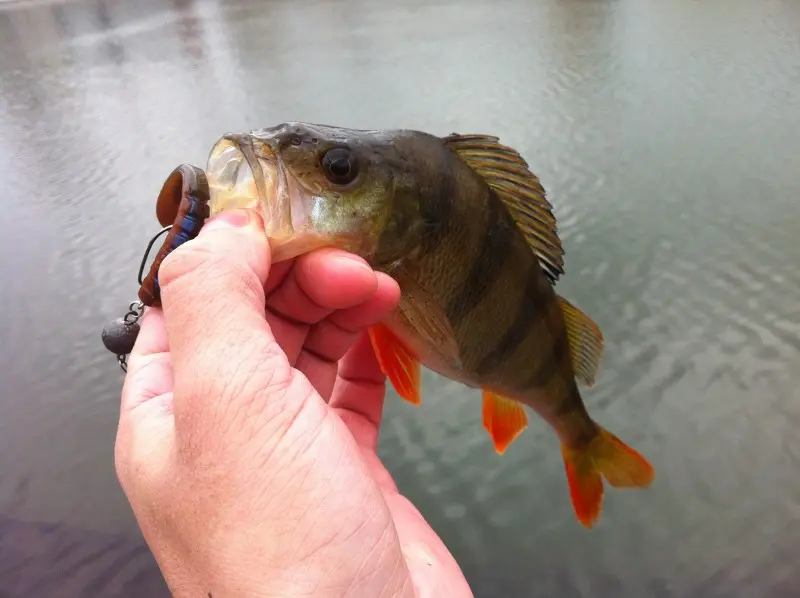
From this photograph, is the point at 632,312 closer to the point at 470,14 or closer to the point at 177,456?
the point at 177,456

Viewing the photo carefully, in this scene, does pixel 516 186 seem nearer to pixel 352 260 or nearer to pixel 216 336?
pixel 352 260

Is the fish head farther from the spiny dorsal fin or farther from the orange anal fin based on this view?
the orange anal fin

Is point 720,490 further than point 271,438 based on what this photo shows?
Yes

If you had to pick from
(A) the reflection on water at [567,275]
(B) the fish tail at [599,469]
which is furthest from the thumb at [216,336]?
(A) the reflection on water at [567,275]

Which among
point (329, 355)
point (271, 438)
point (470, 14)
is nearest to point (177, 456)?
point (271, 438)

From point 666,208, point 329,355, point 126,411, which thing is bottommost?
point 666,208

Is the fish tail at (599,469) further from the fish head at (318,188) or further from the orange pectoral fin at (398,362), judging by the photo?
the fish head at (318,188)

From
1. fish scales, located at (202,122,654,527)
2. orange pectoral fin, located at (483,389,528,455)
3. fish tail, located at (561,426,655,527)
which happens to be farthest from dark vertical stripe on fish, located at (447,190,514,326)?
fish tail, located at (561,426,655,527)

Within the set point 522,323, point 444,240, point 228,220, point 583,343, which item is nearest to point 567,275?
point 583,343
